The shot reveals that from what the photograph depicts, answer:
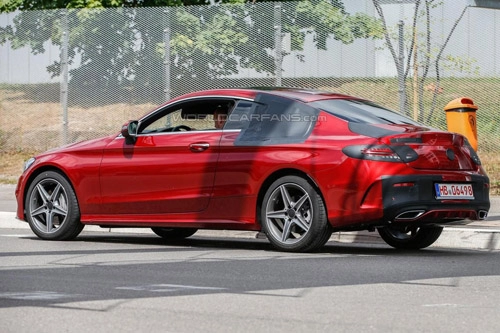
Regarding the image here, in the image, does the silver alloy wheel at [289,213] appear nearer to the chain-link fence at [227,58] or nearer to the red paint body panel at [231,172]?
the red paint body panel at [231,172]

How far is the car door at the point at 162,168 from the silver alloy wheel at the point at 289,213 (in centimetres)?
69

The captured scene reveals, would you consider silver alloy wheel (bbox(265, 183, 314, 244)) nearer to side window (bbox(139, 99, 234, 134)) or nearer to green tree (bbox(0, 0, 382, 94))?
side window (bbox(139, 99, 234, 134))

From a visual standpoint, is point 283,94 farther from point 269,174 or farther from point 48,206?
point 48,206

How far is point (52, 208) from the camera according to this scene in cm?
1266

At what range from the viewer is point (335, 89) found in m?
19.2

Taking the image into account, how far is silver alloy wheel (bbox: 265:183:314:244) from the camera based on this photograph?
11062 mm

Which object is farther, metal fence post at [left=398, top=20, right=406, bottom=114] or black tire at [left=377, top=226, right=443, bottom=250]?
metal fence post at [left=398, top=20, right=406, bottom=114]

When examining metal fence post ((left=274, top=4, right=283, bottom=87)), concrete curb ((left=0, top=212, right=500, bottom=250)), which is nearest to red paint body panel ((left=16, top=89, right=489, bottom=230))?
concrete curb ((left=0, top=212, right=500, bottom=250))

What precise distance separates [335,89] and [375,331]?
12.7 m

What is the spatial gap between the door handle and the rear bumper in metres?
1.82

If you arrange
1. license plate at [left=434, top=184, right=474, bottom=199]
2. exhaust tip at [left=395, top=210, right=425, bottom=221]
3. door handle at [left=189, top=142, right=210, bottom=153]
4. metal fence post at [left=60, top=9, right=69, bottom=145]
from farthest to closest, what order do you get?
metal fence post at [left=60, top=9, right=69, bottom=145]
door handle at [left=189, top=142, right=210, bottom=153]
license plate at [left=434, top=184, right=474, bottom=199]
exhaust tip at [left=395, top=210, right=425, bottom=221]

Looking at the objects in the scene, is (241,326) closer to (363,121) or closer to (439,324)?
(439,324)

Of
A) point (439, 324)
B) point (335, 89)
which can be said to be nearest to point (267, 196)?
point (439, 324)

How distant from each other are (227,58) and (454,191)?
9.43 meters
